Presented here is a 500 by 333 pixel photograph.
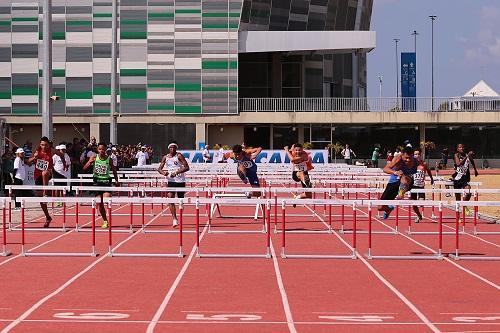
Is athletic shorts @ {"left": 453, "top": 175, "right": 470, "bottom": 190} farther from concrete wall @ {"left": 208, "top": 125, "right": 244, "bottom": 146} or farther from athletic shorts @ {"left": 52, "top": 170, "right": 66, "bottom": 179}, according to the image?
concrete wall @ {"left": 208, "top": 125, "right": 244, "bottom": 146}

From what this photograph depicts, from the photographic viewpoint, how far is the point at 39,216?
2588 cm

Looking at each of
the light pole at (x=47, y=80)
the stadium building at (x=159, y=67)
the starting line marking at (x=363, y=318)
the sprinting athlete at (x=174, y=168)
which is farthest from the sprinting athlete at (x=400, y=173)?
the stadium building at (x=159, y=67)

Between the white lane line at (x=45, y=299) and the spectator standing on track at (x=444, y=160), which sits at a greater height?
the spectator standing on track at (x=444, y=160)

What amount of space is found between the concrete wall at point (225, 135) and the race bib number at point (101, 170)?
46.8 meters

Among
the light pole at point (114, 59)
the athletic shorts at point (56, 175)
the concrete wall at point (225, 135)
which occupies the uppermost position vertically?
the light pole at point (114, 59)

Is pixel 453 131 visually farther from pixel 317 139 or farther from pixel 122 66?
pixel 122 66

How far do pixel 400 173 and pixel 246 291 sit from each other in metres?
10.8

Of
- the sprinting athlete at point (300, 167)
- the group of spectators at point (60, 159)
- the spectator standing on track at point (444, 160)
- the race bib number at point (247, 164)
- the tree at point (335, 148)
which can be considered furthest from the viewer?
the spectator standing on track at point (444, 160)

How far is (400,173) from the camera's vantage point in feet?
76.4

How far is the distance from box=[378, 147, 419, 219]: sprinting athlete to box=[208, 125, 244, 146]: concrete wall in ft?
151

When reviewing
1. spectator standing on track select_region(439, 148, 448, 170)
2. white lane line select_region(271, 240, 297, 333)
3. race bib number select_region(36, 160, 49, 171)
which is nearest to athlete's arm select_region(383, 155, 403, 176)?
white lane line select_region(271, 240, 297, 333)

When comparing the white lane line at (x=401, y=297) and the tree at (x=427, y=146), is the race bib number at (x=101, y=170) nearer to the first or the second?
the white lane line at (x=401, y=297)

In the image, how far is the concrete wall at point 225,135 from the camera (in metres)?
69.9

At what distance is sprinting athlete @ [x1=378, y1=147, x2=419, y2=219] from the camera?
916 inches
